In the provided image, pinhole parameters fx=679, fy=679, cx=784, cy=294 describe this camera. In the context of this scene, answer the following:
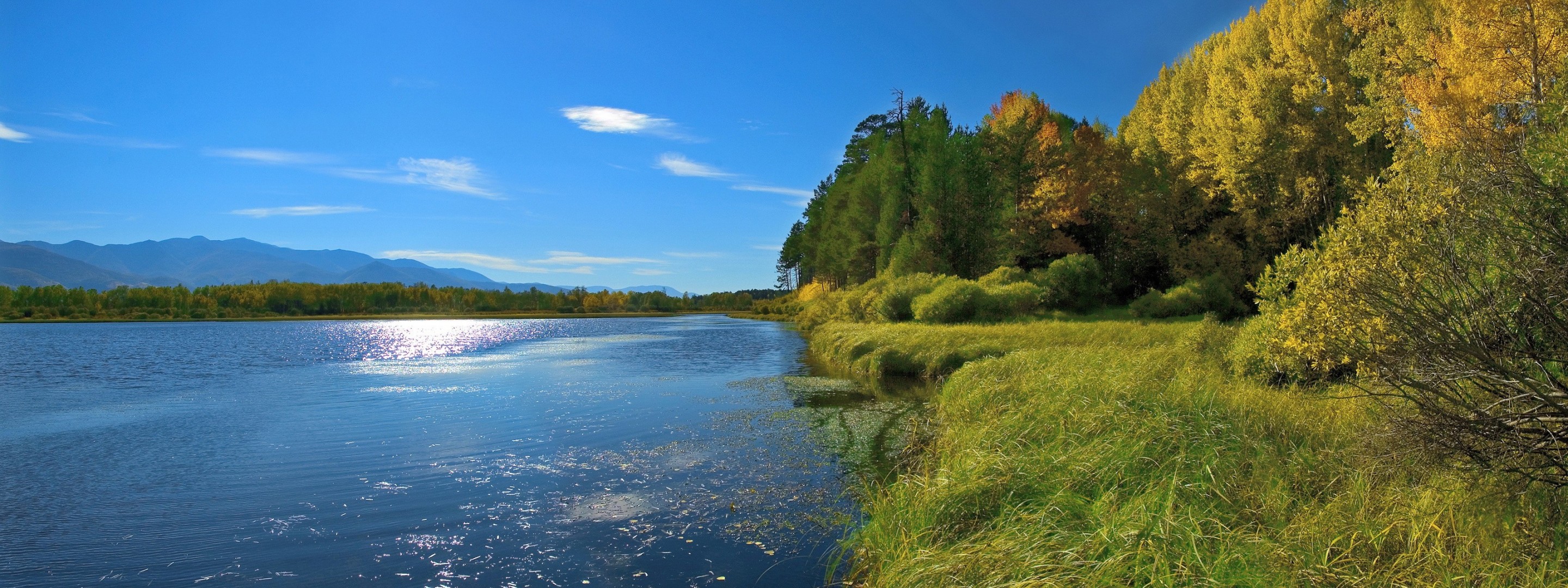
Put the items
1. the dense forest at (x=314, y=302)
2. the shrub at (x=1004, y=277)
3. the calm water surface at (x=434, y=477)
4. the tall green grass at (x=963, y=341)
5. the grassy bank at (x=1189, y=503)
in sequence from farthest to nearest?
the dense forest at (x=314, y=302), the shrub at (x=1004, y=277), the tall green grass at (x=963, y=341), the calm water surface at (x=434, y=477), the grassy bank at (x=1189, y=503)

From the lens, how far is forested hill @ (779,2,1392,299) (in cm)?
2347

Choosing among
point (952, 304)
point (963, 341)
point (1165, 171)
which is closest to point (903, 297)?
point (952, 304)

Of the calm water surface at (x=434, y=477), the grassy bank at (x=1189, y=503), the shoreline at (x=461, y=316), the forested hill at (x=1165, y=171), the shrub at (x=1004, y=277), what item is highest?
the forested hill at (x=1165, y=171)

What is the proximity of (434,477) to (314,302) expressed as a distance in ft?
325

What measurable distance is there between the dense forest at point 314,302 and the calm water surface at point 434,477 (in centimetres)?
7158

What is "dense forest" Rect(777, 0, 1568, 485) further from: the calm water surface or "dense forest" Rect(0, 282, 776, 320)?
"dense forest" Rect(0, 282, 776, 320)

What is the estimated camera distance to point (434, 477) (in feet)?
31.6

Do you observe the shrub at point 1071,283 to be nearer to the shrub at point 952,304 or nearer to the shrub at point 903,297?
the shrub at point 952,304

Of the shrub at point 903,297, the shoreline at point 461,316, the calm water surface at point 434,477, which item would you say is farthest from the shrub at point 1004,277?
the shoreline at point 461,316

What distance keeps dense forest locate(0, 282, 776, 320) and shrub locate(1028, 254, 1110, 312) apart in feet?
266

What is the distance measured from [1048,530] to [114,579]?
27.1 ft

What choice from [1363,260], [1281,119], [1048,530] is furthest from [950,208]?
[1048,530]

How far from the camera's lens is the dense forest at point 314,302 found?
237 feet

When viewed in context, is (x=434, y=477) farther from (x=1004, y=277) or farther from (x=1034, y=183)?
(x=1034, y=183)
